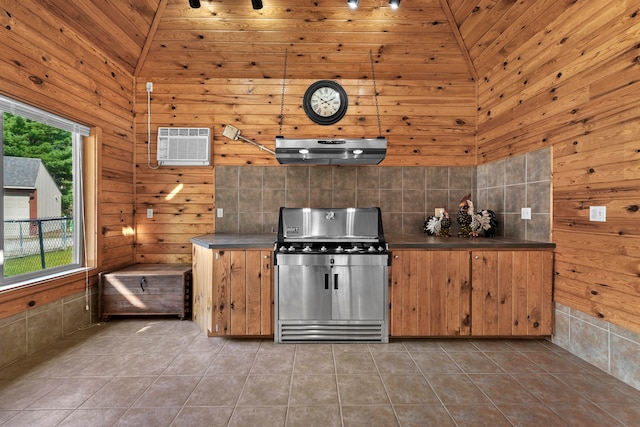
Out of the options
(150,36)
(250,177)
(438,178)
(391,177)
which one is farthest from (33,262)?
(438,178)

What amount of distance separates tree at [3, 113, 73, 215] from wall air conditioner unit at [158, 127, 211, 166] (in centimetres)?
79

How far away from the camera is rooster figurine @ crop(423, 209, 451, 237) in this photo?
298 cm

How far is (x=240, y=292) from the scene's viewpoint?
2.48m

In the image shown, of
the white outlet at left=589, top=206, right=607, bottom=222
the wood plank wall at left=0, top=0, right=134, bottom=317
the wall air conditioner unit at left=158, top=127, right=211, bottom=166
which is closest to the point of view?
the white outlet at left=589, top=206, right=607, bottom=222

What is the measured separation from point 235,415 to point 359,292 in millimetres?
1237

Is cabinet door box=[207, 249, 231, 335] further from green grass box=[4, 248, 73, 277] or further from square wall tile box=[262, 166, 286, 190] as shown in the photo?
green grass box=[4, 248, 73, 277]

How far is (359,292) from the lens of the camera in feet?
8.11

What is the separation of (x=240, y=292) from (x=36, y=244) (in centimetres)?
167

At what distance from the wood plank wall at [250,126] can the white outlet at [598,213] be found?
1.43 meters

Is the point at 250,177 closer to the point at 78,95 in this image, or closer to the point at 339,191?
the point at 339,191

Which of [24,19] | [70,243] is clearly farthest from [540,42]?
[70,243]

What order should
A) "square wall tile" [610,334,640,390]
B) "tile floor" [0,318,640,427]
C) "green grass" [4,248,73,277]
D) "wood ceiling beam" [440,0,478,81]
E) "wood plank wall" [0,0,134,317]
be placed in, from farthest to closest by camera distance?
"wood ceiling beam" [440,0,478,81]
"green grass" [4,248,73,277]
"wood plank wall" [0,0,134,317]
"square wall tile" [610,334,640,390]
"tile floor" [0,318,640,427]

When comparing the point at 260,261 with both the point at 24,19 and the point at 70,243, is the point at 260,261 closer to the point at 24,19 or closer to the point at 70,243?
the point at 70,243

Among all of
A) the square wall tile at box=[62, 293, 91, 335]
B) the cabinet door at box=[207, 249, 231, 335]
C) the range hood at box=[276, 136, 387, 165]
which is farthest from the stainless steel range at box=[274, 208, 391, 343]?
the square wall tile at box=[62, 293, 91, 335]
